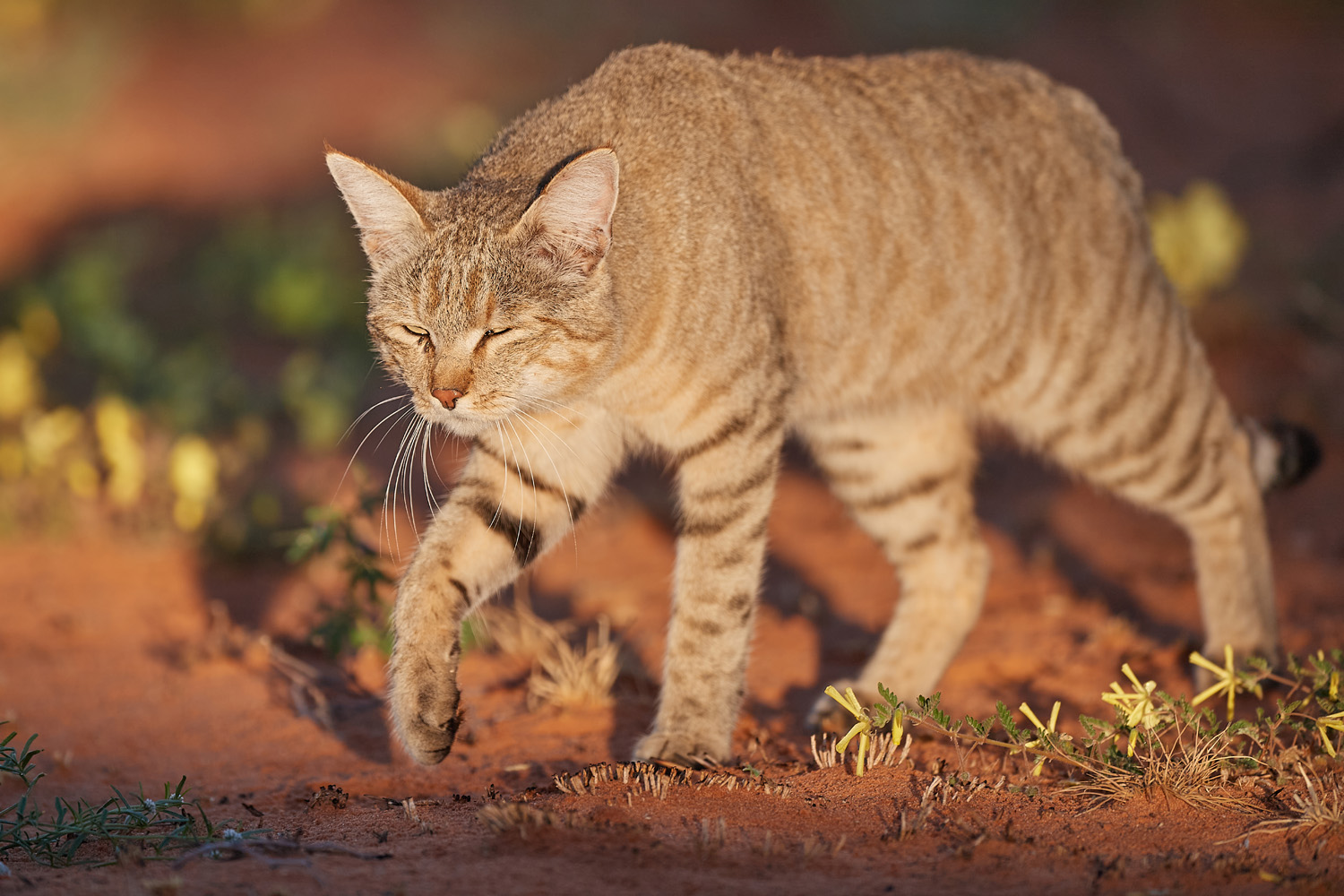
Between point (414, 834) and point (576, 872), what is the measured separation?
1.76 ft

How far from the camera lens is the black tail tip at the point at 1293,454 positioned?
4.89 meters

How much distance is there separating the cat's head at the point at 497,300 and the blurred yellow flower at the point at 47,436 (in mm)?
3338

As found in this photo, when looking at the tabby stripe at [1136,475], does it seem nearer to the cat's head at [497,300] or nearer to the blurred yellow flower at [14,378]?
the cat's head at [497,300]

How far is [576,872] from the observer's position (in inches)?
102

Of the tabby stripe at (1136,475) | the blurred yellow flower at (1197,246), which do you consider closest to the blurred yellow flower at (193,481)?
the tabby stripe at (1136,475)

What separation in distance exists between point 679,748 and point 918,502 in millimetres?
1730

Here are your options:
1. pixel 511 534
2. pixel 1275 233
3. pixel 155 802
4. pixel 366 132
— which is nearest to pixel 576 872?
pixel 155 802

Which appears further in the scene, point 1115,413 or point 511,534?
point 1115,413

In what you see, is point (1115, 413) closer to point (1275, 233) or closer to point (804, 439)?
point (804, 439)

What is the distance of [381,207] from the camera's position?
3.56 meters

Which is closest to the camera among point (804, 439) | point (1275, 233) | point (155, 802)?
point (155, 802)

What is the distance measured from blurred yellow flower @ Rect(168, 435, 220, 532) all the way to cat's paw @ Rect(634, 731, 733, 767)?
9.86ft

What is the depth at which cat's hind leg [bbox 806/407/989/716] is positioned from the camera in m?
4.68

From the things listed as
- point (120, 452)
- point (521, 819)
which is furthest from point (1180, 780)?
point (120, 452)
